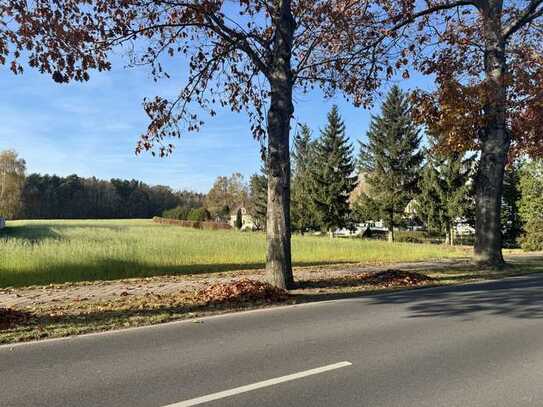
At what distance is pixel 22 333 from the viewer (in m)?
6.80

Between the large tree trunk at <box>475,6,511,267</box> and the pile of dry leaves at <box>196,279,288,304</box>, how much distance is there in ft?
29.6

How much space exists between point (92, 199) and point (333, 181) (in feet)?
278

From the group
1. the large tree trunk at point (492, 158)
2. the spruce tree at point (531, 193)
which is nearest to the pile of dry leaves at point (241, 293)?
the large tree trunk at point (492, 158)

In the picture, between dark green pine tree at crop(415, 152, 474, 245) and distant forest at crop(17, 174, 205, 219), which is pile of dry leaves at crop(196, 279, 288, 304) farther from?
distant forest at crop(17, 174, 205, 219)

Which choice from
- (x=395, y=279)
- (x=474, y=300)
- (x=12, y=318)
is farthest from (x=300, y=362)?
(x=395, y=279)

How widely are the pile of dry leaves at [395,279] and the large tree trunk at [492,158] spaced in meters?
4.20

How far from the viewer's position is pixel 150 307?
29.0 feet

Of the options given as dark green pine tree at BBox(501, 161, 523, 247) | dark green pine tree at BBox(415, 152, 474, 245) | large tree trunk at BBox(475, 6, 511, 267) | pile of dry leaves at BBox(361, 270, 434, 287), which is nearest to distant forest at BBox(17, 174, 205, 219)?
dark green pine tree at BBox(415, 152, 474, 245)

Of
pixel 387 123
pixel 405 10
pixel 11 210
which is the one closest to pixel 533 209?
pixel 387 123

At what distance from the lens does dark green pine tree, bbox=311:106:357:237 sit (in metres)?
48.3

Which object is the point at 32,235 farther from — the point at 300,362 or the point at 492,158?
the point at 300,362

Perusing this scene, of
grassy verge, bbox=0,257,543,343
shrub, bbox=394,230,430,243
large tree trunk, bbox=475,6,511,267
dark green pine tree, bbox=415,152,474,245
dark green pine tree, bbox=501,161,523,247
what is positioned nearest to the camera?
grassy verge, bbox=0,257,543,343

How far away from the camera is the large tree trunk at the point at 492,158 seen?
50.6 feet

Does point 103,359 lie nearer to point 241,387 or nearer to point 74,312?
point 241,387
